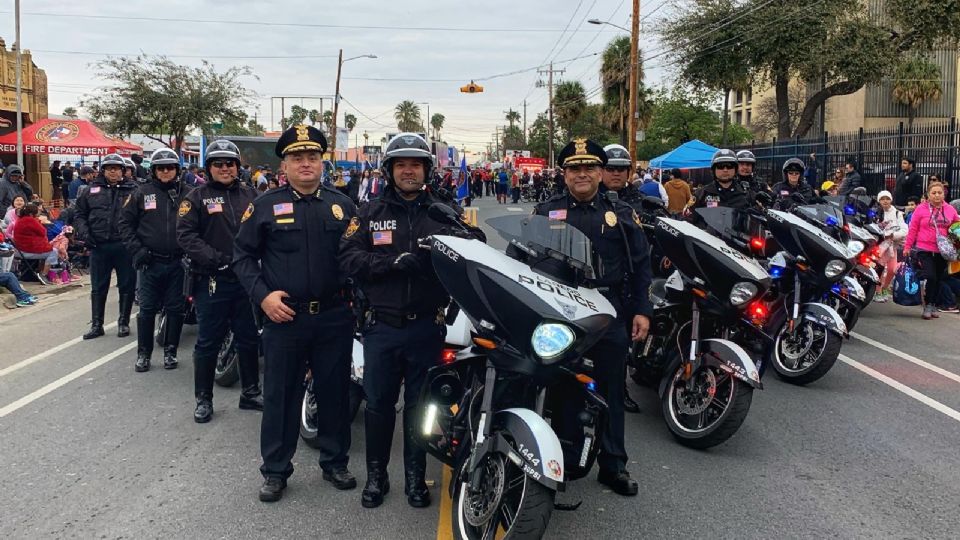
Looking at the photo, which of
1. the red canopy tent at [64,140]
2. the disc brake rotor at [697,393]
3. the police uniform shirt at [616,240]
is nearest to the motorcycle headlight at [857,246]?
the disc brake rotor at [697,393]

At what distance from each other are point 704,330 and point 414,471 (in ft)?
7.38

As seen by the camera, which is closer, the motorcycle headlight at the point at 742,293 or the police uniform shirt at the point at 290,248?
the police uniform shirt at the point at 290,248

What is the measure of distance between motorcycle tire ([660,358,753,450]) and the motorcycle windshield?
170 cm

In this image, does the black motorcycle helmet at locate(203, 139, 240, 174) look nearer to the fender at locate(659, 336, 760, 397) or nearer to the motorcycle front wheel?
the fender at locate(659, 336, 760, 397)

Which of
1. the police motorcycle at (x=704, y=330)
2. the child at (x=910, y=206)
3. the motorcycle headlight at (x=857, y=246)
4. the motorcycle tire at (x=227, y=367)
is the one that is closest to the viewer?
the police motorcycle at (x=704, y=330)

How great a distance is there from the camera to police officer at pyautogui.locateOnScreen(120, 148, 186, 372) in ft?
22.9

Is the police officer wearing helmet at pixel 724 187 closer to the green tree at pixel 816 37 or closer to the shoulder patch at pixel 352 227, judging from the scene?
the shoulder patch at pixel 352 227

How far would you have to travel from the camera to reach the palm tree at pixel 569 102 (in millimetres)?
66000

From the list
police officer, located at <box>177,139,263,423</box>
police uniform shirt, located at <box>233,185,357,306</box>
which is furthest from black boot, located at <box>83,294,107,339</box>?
police uniform shirt, located at <box>233,185,357,306</box>

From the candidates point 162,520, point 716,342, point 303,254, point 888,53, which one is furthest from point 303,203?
point 888,53

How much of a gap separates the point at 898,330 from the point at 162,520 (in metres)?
8.37

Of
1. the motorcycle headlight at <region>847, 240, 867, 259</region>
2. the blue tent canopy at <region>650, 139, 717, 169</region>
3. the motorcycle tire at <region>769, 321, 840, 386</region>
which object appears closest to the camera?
the motorcycle tire at <region>769, 321, 840, 386</region>

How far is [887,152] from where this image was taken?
16.5m

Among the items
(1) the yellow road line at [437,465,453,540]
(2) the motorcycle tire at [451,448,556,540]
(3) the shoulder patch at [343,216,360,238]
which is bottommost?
(1) the yellow road line at [437,465,453,540]
